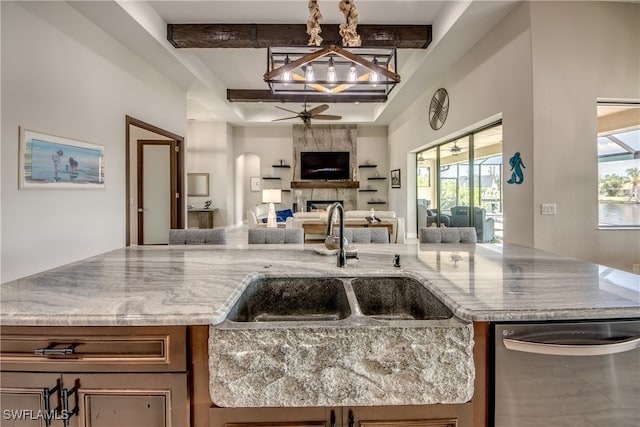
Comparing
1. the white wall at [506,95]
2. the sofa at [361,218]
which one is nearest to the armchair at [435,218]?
the sofa at [361,218]

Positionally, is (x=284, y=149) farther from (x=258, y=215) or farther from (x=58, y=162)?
(x=58, y=162)

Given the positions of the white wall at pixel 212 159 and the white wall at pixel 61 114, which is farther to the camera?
the white wall at pixel 212 159

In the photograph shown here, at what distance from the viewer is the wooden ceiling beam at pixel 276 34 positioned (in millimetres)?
4176

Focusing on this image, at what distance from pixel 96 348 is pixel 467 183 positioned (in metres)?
5.34

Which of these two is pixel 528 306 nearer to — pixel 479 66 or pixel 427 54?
pixel 479 66

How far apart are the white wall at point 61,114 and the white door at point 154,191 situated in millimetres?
1587

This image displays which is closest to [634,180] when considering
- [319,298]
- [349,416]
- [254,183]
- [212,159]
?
[319,298]

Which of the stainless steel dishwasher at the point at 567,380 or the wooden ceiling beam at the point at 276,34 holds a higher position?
the wooden ceiling beam at the point at 276,34

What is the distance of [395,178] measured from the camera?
873 cm

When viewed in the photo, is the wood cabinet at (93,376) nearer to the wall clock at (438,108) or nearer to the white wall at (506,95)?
the white wall at (506,95)

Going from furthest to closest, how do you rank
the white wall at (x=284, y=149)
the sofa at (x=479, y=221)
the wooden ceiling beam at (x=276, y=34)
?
1. the white wall at (x=284, y=149)
2. the sofa at (x=479, y=221)
3. the wooden ceiling beam at (x=276, y=34)

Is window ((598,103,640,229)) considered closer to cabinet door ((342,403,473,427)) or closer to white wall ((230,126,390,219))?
cabinet door ((342,403,473,427))

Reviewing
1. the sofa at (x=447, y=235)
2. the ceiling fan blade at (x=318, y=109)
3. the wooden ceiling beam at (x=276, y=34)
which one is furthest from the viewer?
the ceiling fan blade at (x=318, y=109)

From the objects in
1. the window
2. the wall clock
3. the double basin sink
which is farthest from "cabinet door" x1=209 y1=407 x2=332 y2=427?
the wall clock
